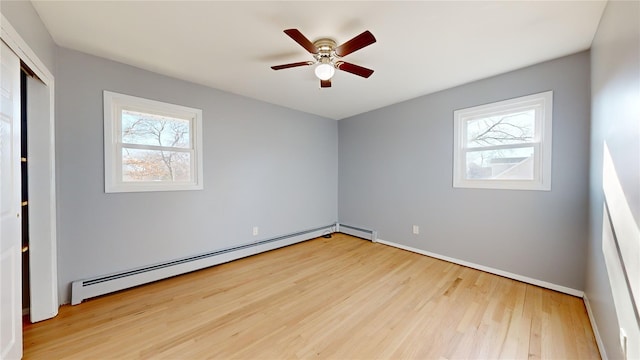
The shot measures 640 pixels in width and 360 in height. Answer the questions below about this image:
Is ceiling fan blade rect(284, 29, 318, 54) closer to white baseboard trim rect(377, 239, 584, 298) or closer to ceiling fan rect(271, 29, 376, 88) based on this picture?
ceiling fan rect(271, 29, 376, 88)

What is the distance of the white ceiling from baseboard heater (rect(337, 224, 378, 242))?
253cm

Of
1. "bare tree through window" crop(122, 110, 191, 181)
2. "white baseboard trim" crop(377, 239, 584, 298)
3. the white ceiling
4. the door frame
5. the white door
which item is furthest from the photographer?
"bare tree through window" crop(122, 110, 191, 181)

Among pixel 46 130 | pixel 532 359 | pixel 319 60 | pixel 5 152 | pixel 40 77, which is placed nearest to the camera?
pixel 5 152

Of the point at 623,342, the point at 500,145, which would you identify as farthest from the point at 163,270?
the point at 500,145

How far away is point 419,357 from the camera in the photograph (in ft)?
4.92

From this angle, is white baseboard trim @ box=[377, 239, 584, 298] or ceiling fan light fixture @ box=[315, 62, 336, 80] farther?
white baseboard trim @ box=[377, 239, 584, 298]

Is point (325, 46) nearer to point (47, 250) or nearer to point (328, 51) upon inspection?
point (328, 51)

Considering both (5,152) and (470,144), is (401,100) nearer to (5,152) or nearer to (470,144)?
(470,144)

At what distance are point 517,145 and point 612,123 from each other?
49.0 inches

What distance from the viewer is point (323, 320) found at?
1.87 metres

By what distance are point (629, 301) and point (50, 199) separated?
380cm

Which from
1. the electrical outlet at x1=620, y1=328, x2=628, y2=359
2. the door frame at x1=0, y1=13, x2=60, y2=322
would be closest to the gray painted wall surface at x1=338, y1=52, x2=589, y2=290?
the electrical outlet at x1=620, y1=328, x2=628, y2=359

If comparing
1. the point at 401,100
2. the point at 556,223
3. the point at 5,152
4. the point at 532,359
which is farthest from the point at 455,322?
the point at 5,152

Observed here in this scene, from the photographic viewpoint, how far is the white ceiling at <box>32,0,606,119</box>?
5.24 ft
